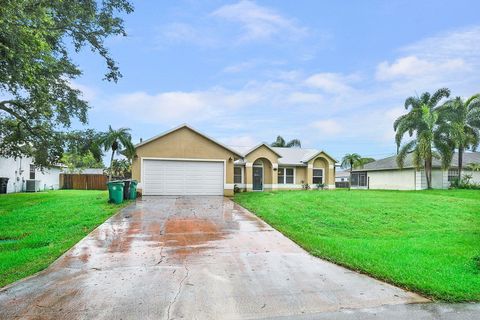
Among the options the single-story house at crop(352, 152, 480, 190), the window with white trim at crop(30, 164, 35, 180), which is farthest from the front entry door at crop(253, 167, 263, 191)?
the window with white trim at crop(30, 164, 35, 180)

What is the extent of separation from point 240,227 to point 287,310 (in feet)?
19.1

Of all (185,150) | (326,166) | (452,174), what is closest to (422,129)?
(452,174)

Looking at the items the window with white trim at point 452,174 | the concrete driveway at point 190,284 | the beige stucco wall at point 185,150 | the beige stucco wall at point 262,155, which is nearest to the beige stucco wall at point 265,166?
the beige stucco wall at point 262,155

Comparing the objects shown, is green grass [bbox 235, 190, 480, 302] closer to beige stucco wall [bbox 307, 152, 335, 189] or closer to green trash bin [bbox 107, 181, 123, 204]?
green trash bin [bbox 107, 181, 123, 204]

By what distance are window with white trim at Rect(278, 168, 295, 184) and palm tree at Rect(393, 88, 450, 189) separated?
28.4 feet

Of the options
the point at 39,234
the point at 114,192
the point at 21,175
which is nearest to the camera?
the point at 39,234

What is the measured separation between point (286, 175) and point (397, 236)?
19.3m

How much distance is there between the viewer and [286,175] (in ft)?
94.0

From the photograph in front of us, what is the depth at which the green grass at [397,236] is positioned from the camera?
5.61 meters

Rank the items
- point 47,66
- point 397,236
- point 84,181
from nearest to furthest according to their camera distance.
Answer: point 397,236
point 47,66
point 84,181

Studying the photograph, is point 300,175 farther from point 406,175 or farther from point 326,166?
point 406,175

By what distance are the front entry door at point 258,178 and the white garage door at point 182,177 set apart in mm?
6666

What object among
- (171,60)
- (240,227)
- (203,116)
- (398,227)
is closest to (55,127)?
(171,60)

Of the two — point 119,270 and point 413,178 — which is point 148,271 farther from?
point 413,178
